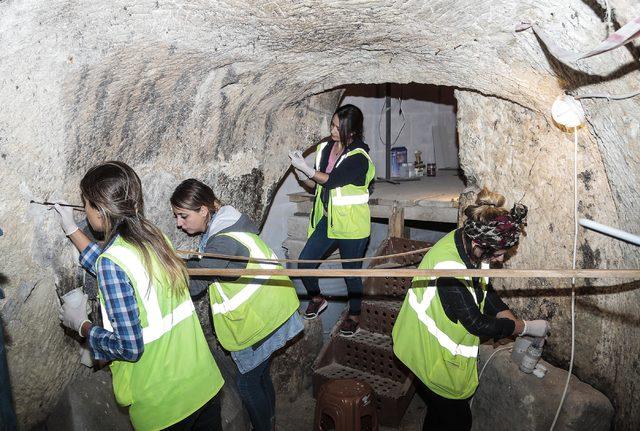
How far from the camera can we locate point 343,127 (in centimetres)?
399

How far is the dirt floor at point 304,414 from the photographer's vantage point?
409cm

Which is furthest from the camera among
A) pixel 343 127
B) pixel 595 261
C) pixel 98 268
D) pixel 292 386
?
pixel 292 386

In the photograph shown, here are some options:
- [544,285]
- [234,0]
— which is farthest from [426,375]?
[234,0]

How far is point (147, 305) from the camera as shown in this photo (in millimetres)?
2004

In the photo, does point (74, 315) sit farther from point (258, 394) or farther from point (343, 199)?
point (343, 199)

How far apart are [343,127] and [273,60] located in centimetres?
81

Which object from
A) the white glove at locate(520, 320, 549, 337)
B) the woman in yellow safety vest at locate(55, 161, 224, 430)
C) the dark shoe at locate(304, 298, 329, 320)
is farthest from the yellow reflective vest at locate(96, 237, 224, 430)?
the dark shoe at locate(304, 298, 329, 320)

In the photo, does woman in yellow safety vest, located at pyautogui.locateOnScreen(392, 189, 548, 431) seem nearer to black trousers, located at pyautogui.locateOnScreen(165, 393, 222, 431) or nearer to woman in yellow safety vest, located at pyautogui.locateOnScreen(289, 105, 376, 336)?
black trousers, located at pyautogui.locateOnScreen(165, 393, 222, 431)

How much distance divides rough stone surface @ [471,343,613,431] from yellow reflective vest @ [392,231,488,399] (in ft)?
2.83

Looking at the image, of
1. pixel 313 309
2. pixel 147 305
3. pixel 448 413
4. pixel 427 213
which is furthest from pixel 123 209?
pixel 427 213

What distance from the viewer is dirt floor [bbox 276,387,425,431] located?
409 centimetres

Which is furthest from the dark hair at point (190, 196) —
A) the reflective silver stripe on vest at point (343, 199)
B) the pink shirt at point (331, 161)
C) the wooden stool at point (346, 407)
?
the pink shirt at point (331, 161)

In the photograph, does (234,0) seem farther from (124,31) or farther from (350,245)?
(350,245)

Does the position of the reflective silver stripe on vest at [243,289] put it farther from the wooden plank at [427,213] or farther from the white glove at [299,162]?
the wooden plank at [427,213]
